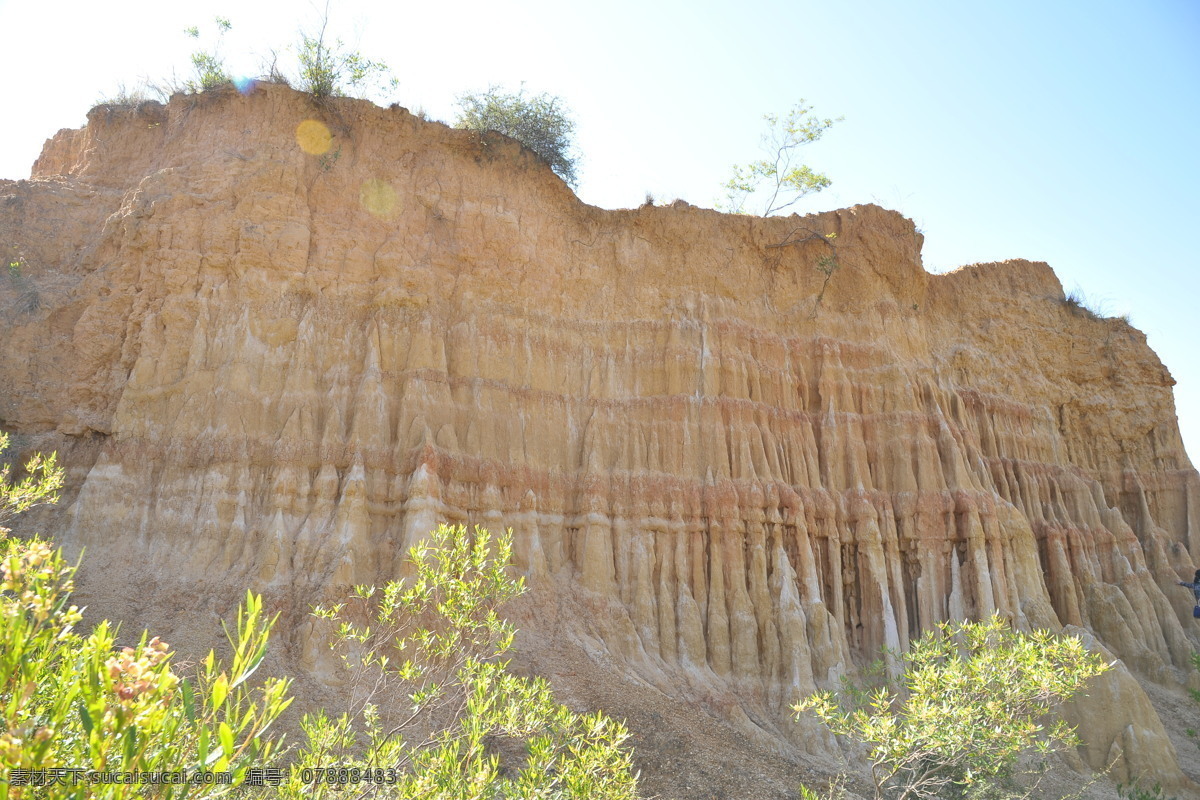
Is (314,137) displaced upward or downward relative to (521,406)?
upward

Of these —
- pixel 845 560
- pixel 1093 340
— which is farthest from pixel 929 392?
pixel 1093 340

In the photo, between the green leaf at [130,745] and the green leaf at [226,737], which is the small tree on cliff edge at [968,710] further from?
the green leaf at [130,745]

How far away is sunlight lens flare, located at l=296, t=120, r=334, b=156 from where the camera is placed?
81.5 feet

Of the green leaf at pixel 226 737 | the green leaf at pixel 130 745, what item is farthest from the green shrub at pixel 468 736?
the green leaf at pixel 226 737

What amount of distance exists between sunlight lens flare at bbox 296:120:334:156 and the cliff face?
0.08m

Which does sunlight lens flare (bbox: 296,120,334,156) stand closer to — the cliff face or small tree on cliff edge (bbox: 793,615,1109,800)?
the cliff face

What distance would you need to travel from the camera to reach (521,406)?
80.1ft

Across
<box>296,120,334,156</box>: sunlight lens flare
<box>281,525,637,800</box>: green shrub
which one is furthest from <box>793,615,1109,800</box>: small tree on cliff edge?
<box>296,120,334,156</box>: sunlight lens flare

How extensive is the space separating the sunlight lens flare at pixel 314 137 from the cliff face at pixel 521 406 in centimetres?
8

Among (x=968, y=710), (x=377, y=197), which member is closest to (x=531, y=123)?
(x=377, y=197)

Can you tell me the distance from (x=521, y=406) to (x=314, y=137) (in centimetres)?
976

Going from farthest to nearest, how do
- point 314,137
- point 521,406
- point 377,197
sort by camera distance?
point 377,197
point 314,137
point 521,406

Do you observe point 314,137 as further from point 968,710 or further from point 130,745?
point 130,745

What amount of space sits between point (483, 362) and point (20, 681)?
19416mm
